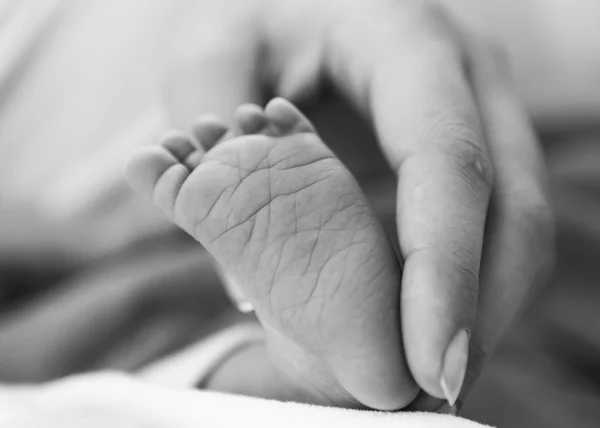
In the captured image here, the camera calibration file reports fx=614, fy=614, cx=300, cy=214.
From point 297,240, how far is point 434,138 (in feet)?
0.51

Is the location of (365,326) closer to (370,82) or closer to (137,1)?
(370,82)

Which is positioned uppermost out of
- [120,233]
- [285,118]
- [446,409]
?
[285,118]

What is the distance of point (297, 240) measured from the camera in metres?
0.49

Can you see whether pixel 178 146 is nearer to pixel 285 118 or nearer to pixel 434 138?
pixel 285 118

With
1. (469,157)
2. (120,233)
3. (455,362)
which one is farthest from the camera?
(120,233)

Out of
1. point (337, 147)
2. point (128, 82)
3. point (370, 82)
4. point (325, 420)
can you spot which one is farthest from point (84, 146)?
point (325, 420)

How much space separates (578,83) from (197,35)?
63 cm

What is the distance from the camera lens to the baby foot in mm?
451

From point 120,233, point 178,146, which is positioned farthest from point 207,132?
point 120,233

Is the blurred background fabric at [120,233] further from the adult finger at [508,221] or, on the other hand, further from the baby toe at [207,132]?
the baby toe at [207,132]

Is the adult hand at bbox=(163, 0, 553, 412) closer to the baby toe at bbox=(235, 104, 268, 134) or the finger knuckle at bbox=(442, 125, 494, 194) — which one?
the finger knuckle at bbox=(442, 125, 494, 194)

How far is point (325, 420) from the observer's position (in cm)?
49

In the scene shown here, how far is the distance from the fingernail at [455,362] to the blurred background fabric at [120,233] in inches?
8.0

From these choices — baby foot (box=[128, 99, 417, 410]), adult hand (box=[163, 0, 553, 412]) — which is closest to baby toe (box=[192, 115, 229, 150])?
baby foot (box=[128, 99, 417, 410])
